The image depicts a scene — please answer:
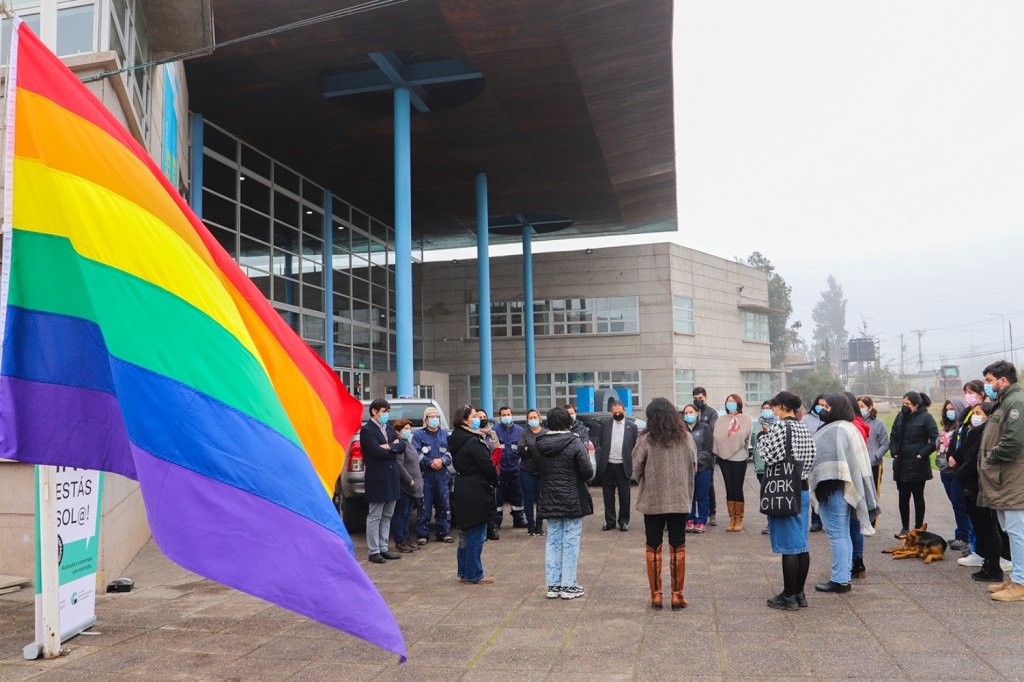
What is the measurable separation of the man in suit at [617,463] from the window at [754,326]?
36071 millimetres

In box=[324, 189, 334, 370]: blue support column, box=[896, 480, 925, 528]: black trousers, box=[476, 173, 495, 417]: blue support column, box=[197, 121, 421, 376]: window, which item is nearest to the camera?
box=[896, 480, 925, 528]: black trousers

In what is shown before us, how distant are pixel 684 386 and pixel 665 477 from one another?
33.8 meters

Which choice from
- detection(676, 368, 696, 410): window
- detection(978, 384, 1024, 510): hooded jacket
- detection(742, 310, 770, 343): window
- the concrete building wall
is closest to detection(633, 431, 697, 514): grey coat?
detection(978, 384, 1024, 510): hooded jacket

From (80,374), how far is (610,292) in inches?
1450

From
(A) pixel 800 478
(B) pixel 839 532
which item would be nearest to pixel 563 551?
(A) pixel 800 478

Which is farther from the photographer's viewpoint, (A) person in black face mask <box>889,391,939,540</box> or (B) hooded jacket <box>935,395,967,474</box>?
(A) person in black face mask <box>889,391,939,540</box>

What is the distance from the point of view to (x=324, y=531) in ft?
11.3

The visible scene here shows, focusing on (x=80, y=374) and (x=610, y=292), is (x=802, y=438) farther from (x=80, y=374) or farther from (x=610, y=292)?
(x=610, y=292)

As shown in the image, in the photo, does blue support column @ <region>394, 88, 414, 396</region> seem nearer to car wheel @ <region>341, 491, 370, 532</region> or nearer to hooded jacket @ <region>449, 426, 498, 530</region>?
car wheel @ <region>341, 491, 370, 532</region>

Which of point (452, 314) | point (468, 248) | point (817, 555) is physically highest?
point (468, 248)

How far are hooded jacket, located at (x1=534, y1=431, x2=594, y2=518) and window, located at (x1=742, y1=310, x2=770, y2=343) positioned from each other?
133 ft

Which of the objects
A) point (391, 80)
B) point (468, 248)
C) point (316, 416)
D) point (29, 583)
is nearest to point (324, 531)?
point (316, 416)

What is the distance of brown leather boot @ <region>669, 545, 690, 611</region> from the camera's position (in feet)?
22.5

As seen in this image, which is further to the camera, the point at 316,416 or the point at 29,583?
the point at 29,583
